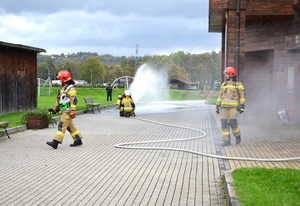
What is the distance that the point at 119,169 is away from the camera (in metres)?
8.41

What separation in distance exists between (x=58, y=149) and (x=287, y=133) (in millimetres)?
6996

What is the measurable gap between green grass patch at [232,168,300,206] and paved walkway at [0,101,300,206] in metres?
0.37

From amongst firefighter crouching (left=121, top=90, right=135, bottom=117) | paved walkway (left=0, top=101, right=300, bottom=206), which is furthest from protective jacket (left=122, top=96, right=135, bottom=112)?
paved walkway (left=0, top=101, right=300, bottom=206)

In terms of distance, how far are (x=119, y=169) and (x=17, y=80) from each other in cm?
1612

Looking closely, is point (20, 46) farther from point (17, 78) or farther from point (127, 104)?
point (127, 104)

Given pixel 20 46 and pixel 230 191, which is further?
pixel 20 46

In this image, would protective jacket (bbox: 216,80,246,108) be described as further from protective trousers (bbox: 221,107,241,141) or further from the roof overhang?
the roof overhang

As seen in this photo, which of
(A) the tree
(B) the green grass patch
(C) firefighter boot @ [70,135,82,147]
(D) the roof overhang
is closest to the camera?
(B) the green grass patch

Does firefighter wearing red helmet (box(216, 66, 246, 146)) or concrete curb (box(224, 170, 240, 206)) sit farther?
firefighter wearing red helmet (box(216, 66, 246, 146))

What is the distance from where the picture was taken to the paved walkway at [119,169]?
6391mm

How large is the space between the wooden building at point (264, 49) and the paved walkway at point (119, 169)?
13.7 ft

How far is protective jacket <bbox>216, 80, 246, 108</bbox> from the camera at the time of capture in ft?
37.5

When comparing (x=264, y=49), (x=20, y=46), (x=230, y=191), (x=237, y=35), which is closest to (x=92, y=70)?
(x=20, y=46)

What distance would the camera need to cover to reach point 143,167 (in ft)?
28.2
